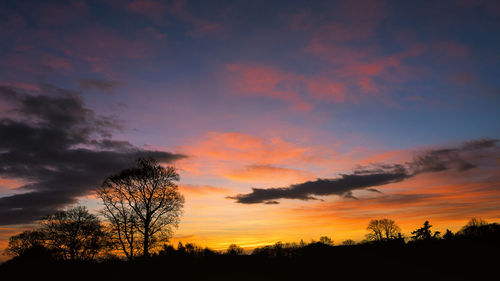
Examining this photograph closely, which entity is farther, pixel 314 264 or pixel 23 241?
pixel 23 241

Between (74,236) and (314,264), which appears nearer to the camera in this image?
(314,264)

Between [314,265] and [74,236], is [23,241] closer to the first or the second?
[74,236]

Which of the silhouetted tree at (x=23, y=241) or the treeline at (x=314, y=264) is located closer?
the treeline at (x=314, y=264)

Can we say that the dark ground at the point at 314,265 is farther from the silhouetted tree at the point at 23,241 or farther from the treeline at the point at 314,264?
the silhouetted tree at the point at 23,241

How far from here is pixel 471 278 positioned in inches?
582

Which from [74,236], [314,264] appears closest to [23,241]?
[74,236]

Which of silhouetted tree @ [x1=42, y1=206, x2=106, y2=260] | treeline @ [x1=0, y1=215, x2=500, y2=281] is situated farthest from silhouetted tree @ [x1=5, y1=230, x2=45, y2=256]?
treeline @ [x1=0, y1=215, x2=500, y2=281]

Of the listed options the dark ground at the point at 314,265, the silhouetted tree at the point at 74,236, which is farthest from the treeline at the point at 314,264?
the silhouetted tree at the point at 74,236

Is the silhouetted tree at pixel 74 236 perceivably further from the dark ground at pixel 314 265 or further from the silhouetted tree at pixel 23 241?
the dark ground at pixel 314 265

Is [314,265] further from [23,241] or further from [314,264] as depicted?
[23,241]

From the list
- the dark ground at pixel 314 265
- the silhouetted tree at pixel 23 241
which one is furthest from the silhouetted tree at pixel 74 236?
the dark ground at pixel 314 265

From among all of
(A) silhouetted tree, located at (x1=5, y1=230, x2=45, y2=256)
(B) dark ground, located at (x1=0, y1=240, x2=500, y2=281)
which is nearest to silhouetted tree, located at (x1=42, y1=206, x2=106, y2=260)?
(A) silhouetted tree, located at (x1=5, y1=230, x2=45, y2=256)

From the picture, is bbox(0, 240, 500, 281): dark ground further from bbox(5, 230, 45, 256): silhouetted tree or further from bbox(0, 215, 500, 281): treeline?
bbox(5, 230, 45, 256): silhouetted tree

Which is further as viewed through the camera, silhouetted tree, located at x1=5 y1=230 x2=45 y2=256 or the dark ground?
silhouetted tree, located at x1=5 y1=230 x2=45 y2=256
